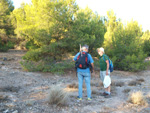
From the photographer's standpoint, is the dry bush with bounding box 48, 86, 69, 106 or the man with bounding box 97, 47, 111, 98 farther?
the man with bounding box 97, 47, 111, 98

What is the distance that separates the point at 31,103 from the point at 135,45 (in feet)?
39.1

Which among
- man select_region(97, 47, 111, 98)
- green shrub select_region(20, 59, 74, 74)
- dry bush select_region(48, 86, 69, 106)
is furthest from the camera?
green shrub select_region(20, 59, 74, 74)

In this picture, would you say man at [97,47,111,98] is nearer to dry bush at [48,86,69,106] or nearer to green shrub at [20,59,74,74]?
dry bush at [48,86,69,106]

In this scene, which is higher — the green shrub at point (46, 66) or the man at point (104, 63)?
the man at point (104, 63)

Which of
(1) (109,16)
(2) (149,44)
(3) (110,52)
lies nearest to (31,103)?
(3) (110,52)

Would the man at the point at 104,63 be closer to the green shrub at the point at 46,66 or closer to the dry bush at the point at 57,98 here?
the dry bush at the point at 57,98

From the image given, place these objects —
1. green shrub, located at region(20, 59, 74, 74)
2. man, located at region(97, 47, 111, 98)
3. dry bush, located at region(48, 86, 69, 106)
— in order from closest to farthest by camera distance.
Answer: dry bush, located at region(48, 86, 69, 106) → man, located at region(97, 47, 111, 98) → green shrub, located at region(20, 59, 74, 74)

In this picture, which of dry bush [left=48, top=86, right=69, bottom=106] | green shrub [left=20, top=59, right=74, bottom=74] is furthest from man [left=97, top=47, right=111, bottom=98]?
green shrub [left=20, top=59, right=74, bottom=74]

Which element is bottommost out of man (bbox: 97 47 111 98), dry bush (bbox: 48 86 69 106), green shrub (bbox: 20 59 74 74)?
dry bush (bbox: 48 86 69 106)

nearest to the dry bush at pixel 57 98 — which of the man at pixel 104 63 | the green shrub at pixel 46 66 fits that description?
the man at pixel 104 63

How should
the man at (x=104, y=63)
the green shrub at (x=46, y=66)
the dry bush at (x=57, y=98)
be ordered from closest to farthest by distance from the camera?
the dry bush at (x=57, y=98)
the man at (x=104, y=63)
the green shrub at (x=46, y=66)

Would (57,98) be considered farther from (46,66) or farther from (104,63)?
(46,66)

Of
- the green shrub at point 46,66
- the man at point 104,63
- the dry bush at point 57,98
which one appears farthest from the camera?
the green shrub at point 46,66

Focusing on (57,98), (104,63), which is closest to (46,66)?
(104,63)
